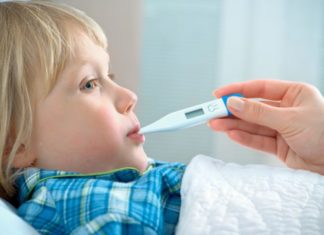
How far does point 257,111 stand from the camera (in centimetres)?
87

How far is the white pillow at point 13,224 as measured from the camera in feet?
2.02

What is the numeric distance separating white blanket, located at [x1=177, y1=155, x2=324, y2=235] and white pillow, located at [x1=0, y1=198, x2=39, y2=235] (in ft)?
0.73

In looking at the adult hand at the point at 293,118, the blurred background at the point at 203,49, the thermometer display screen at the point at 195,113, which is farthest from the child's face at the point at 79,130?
the blurred background at the point at 203,49

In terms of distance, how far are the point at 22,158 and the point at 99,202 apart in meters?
0.23

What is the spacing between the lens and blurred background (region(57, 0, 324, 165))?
1.45m

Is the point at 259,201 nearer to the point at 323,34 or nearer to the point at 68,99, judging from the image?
the point at 68,99

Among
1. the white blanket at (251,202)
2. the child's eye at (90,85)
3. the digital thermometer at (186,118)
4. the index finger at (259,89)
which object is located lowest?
the white blanket at (251,202)

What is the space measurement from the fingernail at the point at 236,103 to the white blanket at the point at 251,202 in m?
0.14

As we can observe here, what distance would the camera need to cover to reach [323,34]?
1.47 m

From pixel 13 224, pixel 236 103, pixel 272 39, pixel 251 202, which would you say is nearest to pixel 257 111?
pixel 236 103

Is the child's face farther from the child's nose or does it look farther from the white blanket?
the white blanket

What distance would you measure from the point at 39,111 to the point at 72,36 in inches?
6.3

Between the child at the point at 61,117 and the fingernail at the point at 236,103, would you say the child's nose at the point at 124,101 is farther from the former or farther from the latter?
the fingernail at the point at 236,103

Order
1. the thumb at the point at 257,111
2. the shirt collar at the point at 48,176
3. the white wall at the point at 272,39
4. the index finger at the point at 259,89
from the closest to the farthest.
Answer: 1. the shirt collar at the point at 48,176
2. the thumb at the point at 257,111
3. the index finger at the point at 259,89
4. the white wall at the point at 272,39
